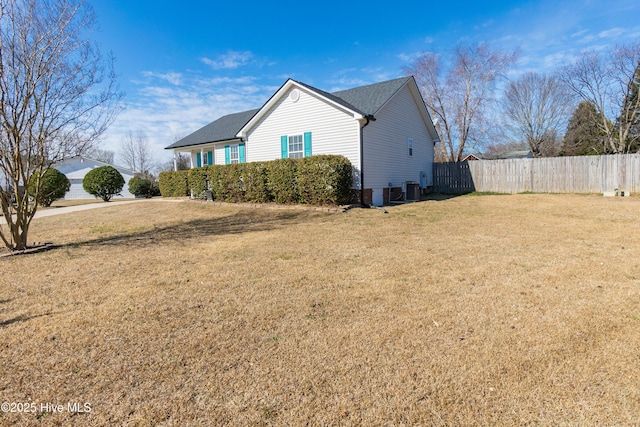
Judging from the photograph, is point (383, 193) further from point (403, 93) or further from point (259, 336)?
point (259, 336)

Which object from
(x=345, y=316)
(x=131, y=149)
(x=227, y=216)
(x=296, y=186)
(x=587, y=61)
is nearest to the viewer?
(x=345, y=316)

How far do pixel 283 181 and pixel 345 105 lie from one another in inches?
165

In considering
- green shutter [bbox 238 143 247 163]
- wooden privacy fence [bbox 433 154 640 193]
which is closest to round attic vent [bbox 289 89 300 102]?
green shutter [bbox 238 143 247 163]

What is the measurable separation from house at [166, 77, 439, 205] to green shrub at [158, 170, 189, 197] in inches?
128

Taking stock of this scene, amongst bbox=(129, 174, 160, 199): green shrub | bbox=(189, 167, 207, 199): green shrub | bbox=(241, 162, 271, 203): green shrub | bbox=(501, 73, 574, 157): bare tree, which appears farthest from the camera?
bbox=(501, 73, 574, 157): bare tree

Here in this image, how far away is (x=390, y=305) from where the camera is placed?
3363mm

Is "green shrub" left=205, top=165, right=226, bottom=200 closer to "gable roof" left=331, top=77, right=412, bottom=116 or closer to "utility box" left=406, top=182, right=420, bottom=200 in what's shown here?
"gable roof" left=331, top=77, right=412, bottom=116

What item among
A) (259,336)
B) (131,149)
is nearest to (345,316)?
(259,336)

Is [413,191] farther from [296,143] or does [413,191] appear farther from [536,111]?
[536,111]

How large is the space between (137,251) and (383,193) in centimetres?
1012

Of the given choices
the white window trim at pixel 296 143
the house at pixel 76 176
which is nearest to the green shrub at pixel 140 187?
the house at pixel 76 176

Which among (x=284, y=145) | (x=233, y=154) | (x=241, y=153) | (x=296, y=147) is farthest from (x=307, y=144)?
(x=233, y=154)

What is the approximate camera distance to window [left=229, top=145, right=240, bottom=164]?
60.4ft

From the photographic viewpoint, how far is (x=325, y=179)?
11.1 metres
